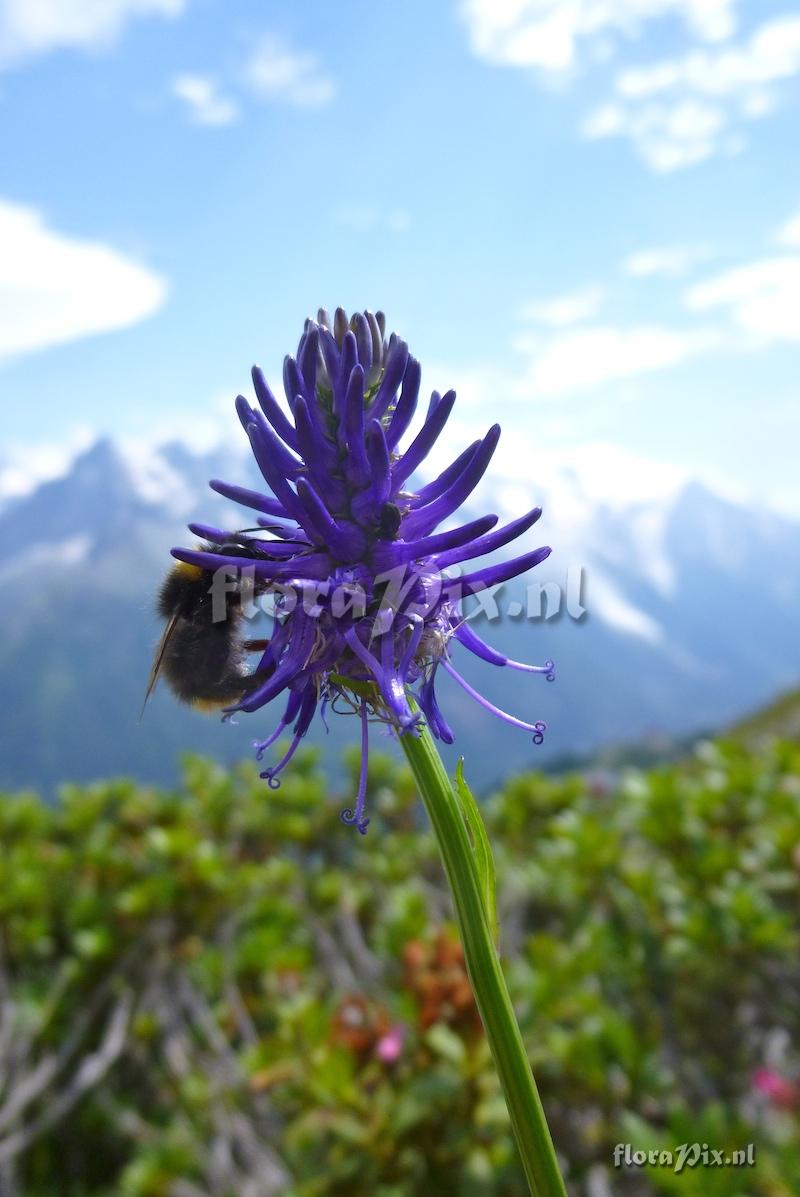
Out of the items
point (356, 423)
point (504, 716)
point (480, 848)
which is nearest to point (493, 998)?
point (480, 848)

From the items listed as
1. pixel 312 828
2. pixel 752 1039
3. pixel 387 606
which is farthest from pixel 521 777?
pixel 387 606

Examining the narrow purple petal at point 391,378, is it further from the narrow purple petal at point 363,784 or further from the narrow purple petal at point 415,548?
the narrow purple petal at point 363,784

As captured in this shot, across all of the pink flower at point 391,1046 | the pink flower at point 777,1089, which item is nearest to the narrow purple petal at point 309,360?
the pink flower at point 391,1046

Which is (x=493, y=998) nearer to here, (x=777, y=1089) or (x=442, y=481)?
(x=442, y=481)

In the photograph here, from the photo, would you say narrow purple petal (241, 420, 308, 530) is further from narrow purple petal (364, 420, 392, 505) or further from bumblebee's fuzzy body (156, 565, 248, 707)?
bumblebee's fuzzy body (156, 565, 248, 707)

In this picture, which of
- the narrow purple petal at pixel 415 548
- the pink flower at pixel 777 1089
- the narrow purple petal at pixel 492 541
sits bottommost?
the pink flower at pixel 777 1089

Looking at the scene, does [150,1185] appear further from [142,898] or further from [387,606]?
[387,606]

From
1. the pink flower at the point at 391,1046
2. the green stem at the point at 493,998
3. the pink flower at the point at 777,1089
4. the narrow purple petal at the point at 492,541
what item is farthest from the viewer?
the pink flower at the point at 777,1089
